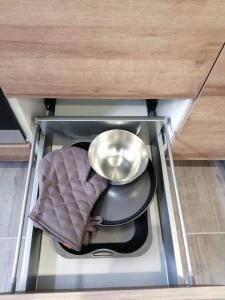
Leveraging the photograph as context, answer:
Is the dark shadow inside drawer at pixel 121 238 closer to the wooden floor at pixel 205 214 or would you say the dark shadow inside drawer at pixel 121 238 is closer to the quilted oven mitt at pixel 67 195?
the quilted oven mitt at pixel 67 195

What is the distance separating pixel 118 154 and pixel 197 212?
397 millimetres

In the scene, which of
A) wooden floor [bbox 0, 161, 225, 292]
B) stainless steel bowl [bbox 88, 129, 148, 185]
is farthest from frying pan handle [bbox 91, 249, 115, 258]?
wooden floor [bbox 0, 161, 225, 292]

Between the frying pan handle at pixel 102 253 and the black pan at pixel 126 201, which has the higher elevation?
the black pan at pixel 126 201

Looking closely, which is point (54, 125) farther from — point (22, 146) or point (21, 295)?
point (21, 295)

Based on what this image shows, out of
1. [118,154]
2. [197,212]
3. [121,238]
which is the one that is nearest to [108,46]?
[118,154]

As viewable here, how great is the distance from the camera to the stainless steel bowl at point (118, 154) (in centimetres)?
73

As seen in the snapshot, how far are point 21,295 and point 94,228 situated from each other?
0.82 ft

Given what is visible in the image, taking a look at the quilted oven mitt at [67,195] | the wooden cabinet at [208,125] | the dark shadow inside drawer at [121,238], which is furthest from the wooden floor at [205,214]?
the quilted oven mitt at [67,195]

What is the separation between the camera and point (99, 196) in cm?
70

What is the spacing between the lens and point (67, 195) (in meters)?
0.65

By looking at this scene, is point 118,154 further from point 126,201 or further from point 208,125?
point 208,125

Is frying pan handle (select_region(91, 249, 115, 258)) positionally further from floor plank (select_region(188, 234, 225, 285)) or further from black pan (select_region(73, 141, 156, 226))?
floor plank (select_region(188, 234, 225, 285))

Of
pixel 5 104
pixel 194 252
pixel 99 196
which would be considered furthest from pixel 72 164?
pixel 194 252

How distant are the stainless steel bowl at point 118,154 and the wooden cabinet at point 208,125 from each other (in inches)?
5.2
